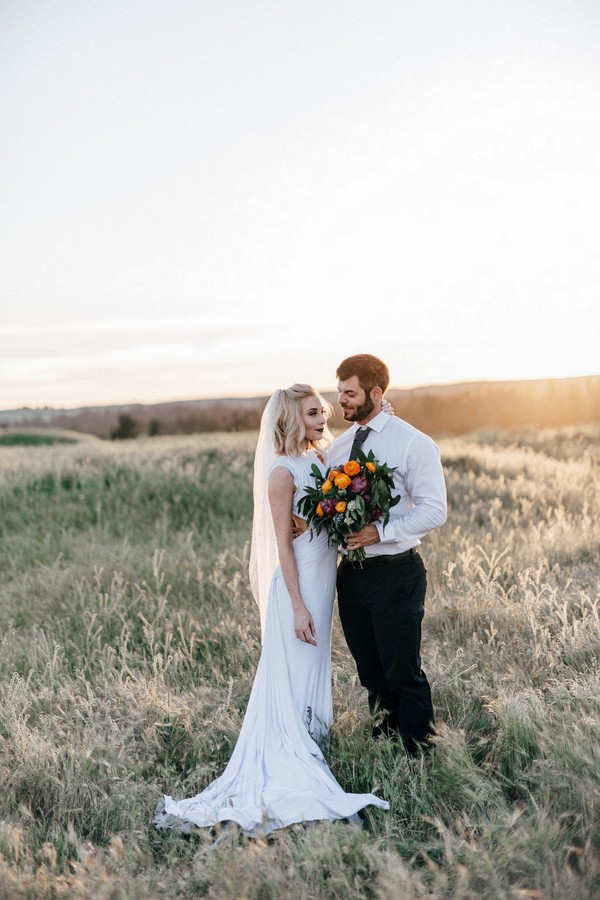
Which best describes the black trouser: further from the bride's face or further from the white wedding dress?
the bride's face

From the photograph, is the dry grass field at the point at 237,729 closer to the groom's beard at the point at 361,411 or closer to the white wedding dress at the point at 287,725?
the white wedding dress at the point at 287,725

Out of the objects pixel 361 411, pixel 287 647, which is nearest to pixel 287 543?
pixel 287 647

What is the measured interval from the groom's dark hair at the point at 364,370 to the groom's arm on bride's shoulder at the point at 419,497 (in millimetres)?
412

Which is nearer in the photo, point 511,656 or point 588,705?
point 588,705

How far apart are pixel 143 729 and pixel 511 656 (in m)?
2.75

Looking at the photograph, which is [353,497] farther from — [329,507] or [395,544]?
[395,544]

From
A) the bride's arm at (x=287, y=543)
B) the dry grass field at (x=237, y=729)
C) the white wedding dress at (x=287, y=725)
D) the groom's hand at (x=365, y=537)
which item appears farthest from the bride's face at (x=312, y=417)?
the dry grass field at (x=237, y=729)

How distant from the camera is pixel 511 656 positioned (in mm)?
5781

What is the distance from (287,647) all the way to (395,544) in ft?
3.13

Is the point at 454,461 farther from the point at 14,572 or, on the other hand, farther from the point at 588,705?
the point at 588,705

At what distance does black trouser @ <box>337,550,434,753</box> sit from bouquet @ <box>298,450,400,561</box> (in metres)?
0.28

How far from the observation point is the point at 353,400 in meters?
4.41

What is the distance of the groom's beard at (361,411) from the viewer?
14.6ft

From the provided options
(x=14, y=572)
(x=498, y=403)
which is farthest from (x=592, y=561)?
(x=498, y=403)
